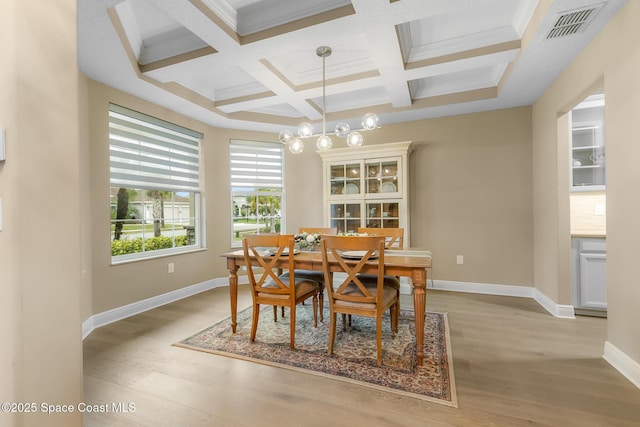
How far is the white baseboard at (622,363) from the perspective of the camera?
72.8 inches

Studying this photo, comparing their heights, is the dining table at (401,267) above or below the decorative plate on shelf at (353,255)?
below

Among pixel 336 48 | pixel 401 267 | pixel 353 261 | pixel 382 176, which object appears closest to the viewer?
pixel 401 267

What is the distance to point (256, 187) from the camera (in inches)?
182

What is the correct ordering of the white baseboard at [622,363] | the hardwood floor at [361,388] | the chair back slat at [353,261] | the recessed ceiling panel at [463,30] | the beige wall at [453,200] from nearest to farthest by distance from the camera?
1. the hardwood floor at [361,388]
2. the white baseboard at [622,363]
3. the chair back slat at [353,261]
4. the recessed ceiling panel at [463,30]
5. the beige wall at [453,200]

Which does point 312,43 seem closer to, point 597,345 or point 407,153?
point 407,153

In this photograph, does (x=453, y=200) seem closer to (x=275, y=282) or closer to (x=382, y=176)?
(x=382, y=176)

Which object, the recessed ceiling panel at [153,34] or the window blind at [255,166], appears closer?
the recessed ceiling panel at [153,34]

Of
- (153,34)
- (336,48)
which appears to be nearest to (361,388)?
(336,48)

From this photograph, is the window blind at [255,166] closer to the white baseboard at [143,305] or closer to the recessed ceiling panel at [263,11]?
the white baseboard at [143,305]

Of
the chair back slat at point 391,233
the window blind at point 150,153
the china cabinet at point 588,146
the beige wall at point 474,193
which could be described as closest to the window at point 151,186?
the window blind at point 150,153

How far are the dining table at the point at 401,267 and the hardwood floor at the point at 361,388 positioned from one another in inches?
16.3

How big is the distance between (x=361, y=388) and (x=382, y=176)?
287 centimetres

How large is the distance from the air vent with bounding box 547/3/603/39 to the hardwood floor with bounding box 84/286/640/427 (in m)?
2.41

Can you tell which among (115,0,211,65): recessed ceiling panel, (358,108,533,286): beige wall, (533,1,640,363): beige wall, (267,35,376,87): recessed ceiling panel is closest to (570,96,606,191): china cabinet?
(358,108,533,286): beige wall
